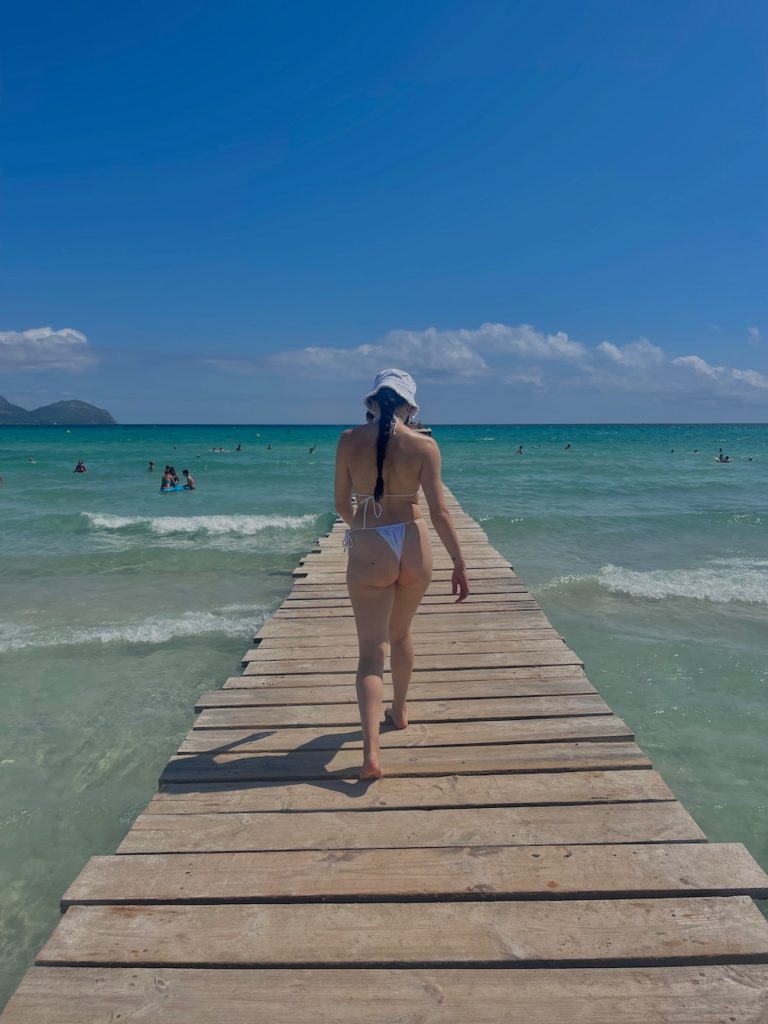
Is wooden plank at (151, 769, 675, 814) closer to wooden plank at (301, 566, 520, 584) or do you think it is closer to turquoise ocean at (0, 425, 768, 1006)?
turquoise ocean at (0, 425, 768, 1006)

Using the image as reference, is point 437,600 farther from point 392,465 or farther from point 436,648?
point 392,465

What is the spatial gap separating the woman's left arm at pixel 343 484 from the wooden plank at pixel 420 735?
1427mm

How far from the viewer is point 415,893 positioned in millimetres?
2490

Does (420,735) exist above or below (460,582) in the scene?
below

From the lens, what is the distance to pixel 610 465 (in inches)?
1656

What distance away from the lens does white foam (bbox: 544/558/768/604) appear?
9461mm

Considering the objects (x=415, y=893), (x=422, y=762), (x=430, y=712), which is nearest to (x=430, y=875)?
(x=415, y=893)

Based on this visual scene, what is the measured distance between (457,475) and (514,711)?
31.9 meters

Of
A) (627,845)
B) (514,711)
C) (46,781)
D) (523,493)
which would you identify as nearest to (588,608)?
(514,711)

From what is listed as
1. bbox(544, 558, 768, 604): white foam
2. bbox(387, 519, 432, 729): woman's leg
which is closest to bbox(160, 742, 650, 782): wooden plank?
bbox(387, 519, 432, 729): woman's leg

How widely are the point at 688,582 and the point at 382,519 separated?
28.5 feet

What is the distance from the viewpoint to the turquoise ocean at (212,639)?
172 inches

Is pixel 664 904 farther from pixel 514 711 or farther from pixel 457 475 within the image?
pixel 457 475

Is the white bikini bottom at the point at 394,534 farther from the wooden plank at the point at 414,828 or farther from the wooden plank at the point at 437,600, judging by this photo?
the wooden plank at the point at 437,600
